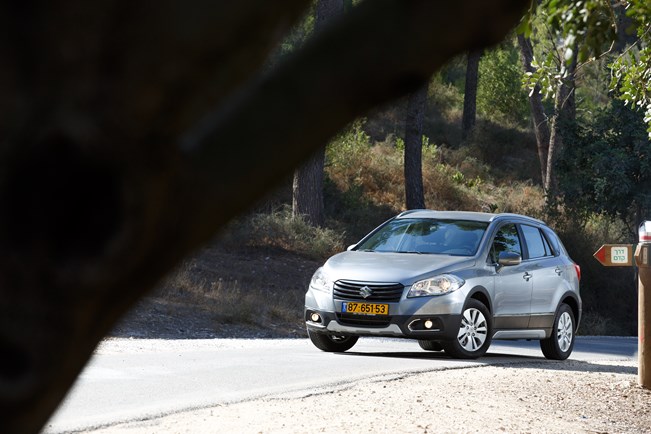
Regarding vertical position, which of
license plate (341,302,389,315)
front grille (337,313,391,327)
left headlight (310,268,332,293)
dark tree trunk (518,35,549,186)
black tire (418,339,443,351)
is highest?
dark tree trunk (518,35,549,186)

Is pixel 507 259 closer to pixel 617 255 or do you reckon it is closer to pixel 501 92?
pixel 617 255

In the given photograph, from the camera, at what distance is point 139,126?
2131 mm

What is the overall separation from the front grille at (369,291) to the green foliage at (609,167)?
1985cm

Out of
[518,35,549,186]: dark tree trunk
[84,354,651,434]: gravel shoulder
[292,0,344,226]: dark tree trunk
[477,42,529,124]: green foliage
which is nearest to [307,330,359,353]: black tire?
[84,354,651,434]: gravel shoulder

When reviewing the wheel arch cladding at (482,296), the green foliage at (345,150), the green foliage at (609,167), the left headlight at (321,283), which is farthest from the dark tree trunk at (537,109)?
the left headlight at (321,283)

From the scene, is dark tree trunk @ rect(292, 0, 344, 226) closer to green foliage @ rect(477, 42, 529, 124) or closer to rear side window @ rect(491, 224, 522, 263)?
rear side window @ rect(491, 224, 522, 263)

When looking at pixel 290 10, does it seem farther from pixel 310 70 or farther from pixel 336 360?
pixel 336 360

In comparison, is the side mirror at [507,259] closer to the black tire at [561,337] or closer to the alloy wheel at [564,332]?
the black tire at [561,337]

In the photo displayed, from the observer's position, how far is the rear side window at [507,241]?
1572 cm

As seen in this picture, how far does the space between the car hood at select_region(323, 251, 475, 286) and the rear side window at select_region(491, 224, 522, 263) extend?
2.77ft

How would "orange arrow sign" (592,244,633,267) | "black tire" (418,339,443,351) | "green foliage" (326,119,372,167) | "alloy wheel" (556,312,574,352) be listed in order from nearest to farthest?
"orange arrow sign" (592,244,633,267)
"black tire" (418,339,443,351)
"alloy wheel" (556,312,574,352)
"green foliage" (326,119,372,167)

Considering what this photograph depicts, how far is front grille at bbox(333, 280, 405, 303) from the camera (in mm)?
14180

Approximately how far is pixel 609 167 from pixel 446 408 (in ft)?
82.6

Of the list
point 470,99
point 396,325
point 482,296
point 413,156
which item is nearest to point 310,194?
point 413,156
